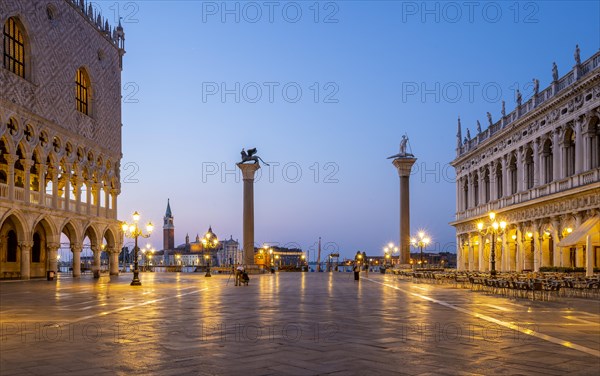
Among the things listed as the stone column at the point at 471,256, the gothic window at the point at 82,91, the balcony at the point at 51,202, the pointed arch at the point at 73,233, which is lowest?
the stone column at the point at 471,256

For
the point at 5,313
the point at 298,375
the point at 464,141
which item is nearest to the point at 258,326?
the point at 298,375

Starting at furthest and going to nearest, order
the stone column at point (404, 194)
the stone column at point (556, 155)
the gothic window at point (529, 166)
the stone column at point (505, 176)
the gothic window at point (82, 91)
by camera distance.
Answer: the stone column at point (404, 194), the stone column at point (505, 176), the gothic window at point (82, 91), the gothic window at point (529, 166), the stone column at point (556, 155)

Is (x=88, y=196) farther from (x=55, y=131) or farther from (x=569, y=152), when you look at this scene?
(x=569, y=152)

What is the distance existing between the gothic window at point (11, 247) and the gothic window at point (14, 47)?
11.9m

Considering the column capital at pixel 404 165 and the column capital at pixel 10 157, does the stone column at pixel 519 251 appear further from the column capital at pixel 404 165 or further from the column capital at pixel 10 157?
the column capital at pixel 10 157

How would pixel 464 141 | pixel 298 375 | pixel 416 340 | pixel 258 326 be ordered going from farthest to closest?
pixel 464 141 → pixel 258 326 → pixel 416 340 → pixel 298 375

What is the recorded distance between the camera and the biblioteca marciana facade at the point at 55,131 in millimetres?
39969

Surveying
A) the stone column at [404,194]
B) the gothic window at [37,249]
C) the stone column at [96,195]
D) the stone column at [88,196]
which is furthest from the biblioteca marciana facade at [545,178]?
the gothic window at [37,249]

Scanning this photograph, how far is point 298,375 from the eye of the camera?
319 inches

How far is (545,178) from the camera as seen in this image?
45625 millimetres

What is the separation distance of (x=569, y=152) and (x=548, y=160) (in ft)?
12.7

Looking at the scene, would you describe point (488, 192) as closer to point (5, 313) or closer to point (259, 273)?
point (259, 273)

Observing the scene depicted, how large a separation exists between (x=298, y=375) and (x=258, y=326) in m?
5.48

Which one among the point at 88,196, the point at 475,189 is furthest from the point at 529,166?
the point at 88,196
